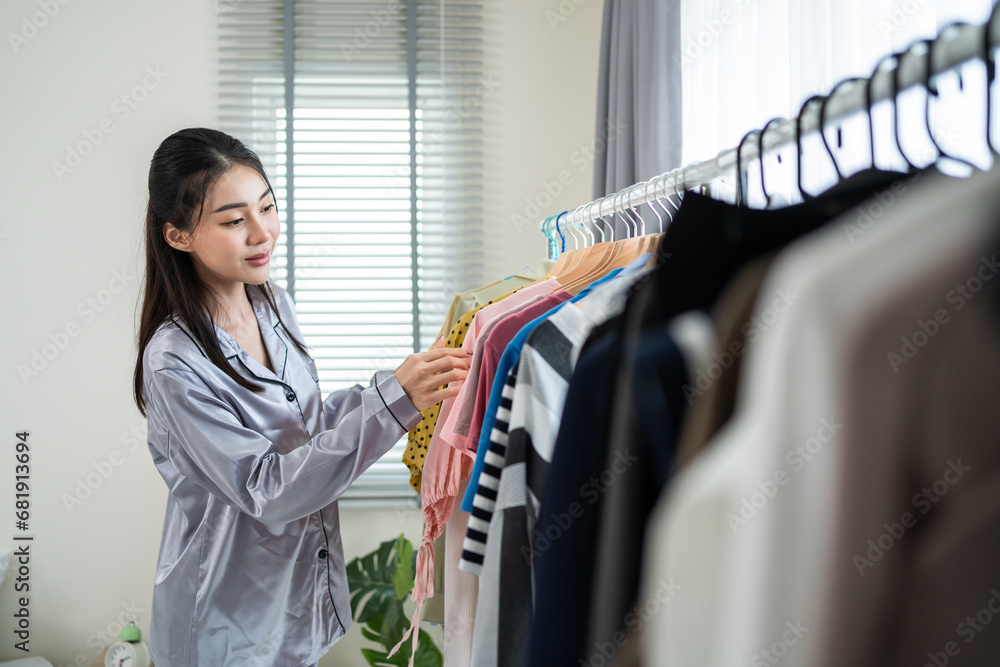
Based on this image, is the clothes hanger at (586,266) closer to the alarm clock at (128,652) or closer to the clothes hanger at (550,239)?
the clothes hanger at (550,239)

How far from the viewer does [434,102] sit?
2.46 meters

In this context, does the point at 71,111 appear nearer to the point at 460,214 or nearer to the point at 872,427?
the point at 460,214

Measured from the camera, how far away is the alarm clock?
2136 mm

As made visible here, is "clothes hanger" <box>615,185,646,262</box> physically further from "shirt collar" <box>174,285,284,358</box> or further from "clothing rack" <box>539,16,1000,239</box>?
"shirt collar" <box>174,285,284,358</box>

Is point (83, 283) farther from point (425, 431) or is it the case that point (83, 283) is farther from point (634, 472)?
point (634, 472)

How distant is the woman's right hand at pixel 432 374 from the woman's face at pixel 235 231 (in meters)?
0.42

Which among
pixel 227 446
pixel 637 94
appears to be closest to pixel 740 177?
pixel 227 446

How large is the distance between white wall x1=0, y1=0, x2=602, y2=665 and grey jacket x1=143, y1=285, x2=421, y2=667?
4.09 feet

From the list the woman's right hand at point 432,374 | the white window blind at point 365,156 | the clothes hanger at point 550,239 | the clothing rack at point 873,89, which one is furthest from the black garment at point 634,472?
the white window blind at point 365,156

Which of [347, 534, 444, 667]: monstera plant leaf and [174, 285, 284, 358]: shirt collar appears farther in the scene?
[347, 534, 444, 667]: monstera plant leaf

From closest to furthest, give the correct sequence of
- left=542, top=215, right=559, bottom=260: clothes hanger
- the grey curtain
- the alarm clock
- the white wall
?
left=542, top=215, right=559, bottom=260: clothes hanger → the grey curtain → the alarm clock → the white wall

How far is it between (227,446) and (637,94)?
1496 millimetres

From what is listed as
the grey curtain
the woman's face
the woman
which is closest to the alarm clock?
the woman

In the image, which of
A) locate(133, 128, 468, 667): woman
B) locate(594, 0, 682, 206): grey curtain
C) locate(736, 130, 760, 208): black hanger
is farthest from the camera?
locate(594, 0, 682, 206): grey curtain
